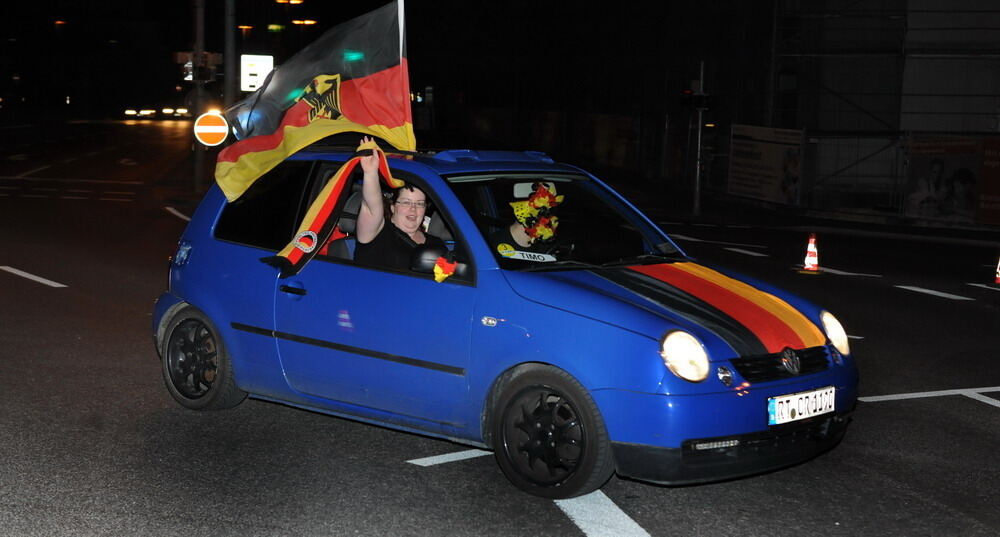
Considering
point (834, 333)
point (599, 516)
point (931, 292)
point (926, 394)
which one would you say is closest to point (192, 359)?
point (599, 516)

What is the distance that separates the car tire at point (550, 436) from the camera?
18.3ft

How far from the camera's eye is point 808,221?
26.1 m

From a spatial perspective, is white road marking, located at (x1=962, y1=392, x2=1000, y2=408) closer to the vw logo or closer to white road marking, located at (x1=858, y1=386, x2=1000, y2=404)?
white road marking, located at (x1=858, y1=386, x2=1000, y2=404)

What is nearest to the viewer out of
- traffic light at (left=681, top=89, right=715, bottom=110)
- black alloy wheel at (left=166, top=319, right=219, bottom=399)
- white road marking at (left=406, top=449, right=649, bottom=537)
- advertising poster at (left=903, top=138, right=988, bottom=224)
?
white road marking at (left=406, top=449, right=649, bottom=537)

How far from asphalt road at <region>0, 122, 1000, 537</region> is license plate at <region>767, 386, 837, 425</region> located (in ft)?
1.33

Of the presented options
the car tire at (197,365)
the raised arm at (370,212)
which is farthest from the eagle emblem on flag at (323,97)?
the car tire at (197,365)

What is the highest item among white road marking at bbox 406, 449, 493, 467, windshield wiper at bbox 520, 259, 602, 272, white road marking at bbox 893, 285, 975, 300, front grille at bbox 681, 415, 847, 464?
windshield wiper at bbox 520, 259, 602, 272

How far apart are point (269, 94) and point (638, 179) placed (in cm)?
2948

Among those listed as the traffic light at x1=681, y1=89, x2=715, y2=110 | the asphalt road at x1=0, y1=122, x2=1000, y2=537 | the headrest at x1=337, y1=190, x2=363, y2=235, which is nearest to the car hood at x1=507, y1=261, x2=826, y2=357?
the asphalt road at x1=0, y1=122, x2=1000, y2=537

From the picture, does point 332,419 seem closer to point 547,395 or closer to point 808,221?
point 547,395

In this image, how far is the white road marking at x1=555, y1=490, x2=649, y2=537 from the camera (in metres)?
5.34

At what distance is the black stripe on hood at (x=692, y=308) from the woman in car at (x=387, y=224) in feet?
3.15

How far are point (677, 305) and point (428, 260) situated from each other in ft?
3.90

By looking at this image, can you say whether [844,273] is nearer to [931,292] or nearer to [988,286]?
[988,286]
